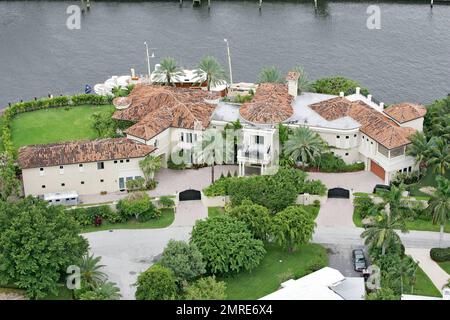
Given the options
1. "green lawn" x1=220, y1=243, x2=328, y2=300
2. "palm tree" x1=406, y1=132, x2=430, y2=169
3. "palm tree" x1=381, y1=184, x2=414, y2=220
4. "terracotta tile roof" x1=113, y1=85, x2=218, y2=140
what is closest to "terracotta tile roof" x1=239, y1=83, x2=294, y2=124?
"terracotta tile roof" x1=113, y1=85, x2=218, y2=140

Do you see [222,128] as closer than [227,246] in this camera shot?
No

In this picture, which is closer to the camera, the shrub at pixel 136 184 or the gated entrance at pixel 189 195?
the gated entrance at pixel 189 195

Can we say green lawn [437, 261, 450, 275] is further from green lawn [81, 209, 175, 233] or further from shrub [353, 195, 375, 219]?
green lawn [81, 209, 175, 233]

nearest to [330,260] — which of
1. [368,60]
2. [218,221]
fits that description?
[218,221]

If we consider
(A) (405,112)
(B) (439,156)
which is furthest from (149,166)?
(B) (439,156)

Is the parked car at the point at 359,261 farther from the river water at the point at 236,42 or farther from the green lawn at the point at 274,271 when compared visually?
the river water at the point at 236,42

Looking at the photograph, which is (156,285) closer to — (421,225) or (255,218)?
(255,218)

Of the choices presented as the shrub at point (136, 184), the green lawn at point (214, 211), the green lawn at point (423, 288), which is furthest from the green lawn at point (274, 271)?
the shrub at point (136, 184)
